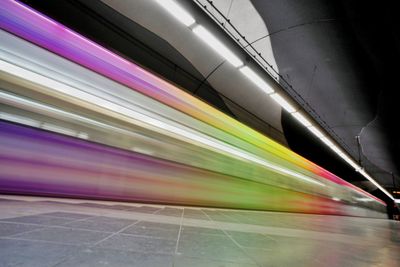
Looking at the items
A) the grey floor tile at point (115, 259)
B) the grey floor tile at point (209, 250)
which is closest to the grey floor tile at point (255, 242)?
the grey floor tile at point (209, 250)

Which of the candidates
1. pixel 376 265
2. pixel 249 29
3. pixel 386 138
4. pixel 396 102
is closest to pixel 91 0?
pixel 249 29

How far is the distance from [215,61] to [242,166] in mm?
3034

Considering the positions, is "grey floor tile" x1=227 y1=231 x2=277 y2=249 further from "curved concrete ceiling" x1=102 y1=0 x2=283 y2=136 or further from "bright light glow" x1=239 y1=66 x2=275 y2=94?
"bright light glow" x1=239 y1=66 x2=275 y2=94

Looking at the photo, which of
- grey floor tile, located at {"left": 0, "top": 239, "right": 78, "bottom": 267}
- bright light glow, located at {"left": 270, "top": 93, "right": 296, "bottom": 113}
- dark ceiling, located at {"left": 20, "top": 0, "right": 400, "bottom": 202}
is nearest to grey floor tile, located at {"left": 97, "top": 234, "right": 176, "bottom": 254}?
grey floor tile, located at {"left": 0, "top": 239, "right": 78, "bottom": 267}

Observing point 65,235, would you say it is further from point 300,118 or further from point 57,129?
point 300,118

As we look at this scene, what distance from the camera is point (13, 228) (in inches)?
42.7

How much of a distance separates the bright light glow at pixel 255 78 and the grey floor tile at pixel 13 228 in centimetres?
317

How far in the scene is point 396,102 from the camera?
22.6 feet

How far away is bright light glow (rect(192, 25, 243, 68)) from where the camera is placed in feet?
8.82

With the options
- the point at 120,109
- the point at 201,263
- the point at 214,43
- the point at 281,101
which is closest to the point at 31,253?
the point at 201,263

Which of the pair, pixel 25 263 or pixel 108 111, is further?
pixel 108 111

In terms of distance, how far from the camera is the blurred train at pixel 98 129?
216 cm

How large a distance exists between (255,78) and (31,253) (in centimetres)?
363

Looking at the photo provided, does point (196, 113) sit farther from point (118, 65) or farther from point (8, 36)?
point (8, 36)
